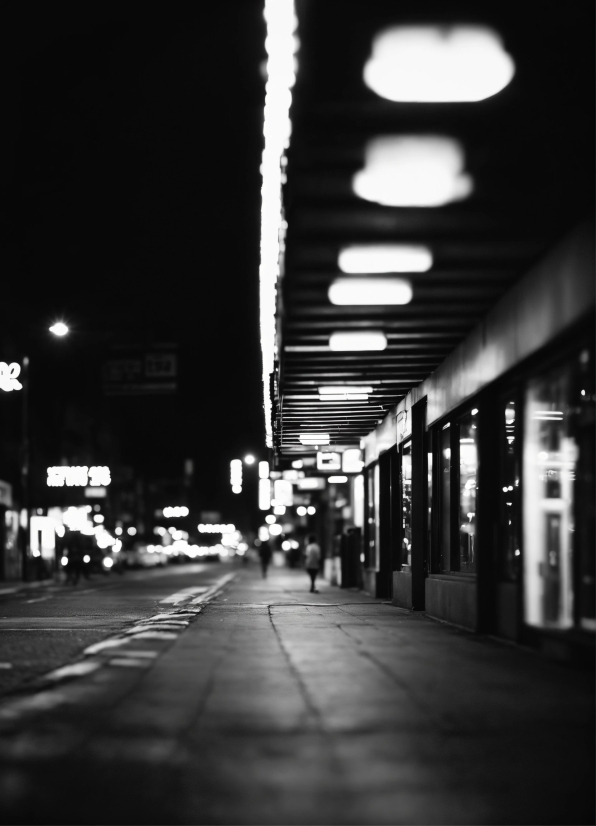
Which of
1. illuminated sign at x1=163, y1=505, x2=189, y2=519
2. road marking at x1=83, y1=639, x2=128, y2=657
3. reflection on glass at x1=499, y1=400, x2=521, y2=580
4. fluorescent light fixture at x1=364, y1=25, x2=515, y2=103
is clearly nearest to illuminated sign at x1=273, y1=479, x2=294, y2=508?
reflection on glass at x1=499, y1=400, x2=521, y2=580

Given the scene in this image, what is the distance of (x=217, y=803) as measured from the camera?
625 cm

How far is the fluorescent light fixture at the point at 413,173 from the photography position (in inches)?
386

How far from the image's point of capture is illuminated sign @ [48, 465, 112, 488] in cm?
6188

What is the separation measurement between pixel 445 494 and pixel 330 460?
41.6 ft

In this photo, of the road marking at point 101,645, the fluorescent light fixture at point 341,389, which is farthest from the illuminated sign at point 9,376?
the road marking at point 101,645

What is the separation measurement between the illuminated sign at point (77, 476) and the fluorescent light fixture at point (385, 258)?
49572 mm

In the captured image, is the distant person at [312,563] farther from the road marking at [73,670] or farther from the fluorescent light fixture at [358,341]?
the road marking at [73,670]

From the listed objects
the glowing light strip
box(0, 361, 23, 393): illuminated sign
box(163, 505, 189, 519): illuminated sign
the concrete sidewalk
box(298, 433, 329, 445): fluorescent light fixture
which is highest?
box(0, 361, 23, 393): illuminated sign

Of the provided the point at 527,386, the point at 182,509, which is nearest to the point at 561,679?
the point at 527,386

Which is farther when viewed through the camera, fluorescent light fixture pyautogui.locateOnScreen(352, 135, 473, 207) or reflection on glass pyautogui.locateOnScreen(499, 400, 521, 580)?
reflection on glass pyautogui.locateOnScreen(499, 400, 521, 580)

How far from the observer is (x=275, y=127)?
9.64m

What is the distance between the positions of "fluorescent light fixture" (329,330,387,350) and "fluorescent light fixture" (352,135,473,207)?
6.29 m

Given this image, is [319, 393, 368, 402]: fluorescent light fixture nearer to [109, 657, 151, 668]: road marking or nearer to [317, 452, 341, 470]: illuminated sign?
[317, 452, 341, 470]: illuminated sign

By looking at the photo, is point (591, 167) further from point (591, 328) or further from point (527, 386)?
point (527, 386)
